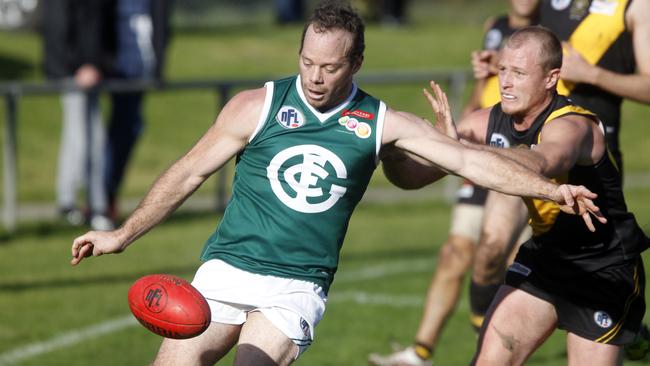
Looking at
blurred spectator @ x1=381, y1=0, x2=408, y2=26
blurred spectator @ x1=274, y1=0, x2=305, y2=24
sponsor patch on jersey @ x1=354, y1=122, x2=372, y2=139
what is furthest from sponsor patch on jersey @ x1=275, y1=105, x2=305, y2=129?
blurred spectator @ x1=381, y1=0, x2=408, y2=26

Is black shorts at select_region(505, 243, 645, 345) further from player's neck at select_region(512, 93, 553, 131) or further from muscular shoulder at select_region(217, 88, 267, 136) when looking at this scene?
muscular shoulder at select_region(217, 88, 267, 136)

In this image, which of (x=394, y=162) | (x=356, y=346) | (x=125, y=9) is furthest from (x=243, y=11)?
(x=394, y=162)

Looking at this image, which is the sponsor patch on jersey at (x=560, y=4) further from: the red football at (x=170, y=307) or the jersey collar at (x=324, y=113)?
the red football at (x=170, y=307)

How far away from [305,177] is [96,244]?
0.98 m

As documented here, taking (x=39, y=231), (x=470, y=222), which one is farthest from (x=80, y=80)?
(x=470, y=222)

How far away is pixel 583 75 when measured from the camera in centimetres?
665

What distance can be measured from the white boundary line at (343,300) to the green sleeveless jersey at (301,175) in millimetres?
3252

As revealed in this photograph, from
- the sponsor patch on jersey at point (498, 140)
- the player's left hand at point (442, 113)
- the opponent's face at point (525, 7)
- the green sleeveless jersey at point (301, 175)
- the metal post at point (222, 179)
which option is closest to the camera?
the green sleeveless jersey at point (301, 175)

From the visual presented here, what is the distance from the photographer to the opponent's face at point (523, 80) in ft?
18.2

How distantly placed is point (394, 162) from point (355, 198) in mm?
312

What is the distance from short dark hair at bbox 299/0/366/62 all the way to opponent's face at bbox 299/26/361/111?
2 cm

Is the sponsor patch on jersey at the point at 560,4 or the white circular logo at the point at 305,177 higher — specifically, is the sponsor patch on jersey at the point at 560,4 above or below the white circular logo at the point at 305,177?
above

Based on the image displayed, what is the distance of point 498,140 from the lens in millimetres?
5867

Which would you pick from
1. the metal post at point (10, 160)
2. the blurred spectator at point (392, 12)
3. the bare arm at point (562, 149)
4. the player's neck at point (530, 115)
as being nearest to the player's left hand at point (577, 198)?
the bare arm at point (562, 149)
